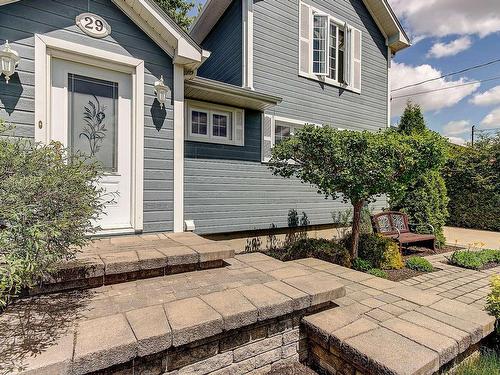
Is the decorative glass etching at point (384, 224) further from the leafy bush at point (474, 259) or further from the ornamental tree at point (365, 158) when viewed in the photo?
the ornamental tree at point (365, 158)

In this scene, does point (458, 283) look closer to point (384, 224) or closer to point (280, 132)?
point (384, 224)

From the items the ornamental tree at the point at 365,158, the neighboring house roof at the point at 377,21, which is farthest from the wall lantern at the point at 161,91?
the neighboring house roof at the point at 377,21

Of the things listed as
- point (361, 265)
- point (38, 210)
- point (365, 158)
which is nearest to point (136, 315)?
point (38, 210)

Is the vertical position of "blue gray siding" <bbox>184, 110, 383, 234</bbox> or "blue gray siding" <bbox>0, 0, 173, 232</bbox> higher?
"blue gray siding" <bbox>0, 0, 173, 232</bbox>

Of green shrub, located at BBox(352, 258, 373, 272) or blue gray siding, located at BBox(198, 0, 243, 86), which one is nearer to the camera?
green shrub, located at BBox(352, 258, 373, 272)

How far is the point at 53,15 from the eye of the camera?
346 centimetres

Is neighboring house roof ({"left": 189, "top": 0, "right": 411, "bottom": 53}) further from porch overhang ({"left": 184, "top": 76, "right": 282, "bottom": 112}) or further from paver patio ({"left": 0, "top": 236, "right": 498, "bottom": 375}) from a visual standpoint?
paver patio ({"left": 0, "top": 236, "right": 498, "bottom": 375})

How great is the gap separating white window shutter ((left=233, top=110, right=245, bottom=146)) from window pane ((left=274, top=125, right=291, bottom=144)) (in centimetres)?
96

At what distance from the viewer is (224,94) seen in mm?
5035

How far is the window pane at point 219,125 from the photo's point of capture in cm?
556

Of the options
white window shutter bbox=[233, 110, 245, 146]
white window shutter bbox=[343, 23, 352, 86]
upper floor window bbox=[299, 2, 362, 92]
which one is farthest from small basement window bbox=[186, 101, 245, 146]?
white window shutter bbox=[343, 23, 352, 86]

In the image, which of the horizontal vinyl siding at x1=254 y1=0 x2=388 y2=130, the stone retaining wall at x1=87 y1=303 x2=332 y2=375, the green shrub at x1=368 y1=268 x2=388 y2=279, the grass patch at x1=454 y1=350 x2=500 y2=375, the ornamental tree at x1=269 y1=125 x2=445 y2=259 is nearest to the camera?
the stone retaining wall at x1=87 y1=303 x2=332 y2=375

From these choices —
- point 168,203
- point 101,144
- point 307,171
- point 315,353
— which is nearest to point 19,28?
point 101,144

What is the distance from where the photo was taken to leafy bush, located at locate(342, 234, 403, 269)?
5.06 meters
